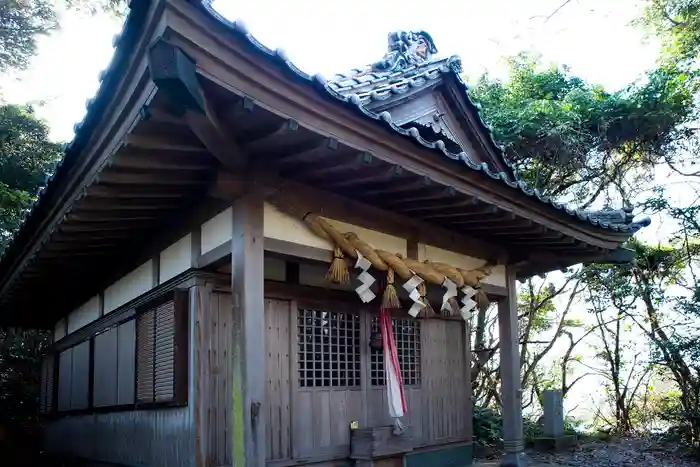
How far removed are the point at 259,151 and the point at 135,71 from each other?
1304 millimetres

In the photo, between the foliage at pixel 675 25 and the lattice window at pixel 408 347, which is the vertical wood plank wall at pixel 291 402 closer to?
the lattice window at pixel 408 347

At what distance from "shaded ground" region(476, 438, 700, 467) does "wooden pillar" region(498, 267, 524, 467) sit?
1.10 metres

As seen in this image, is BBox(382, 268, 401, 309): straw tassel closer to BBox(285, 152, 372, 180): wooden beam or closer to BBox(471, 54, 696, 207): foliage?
BBox(285, 152, 372, 180): wooden beam

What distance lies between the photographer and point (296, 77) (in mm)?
3922

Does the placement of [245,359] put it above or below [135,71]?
below

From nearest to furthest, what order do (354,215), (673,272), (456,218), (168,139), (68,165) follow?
1. (168,139)
2. (68,165)
3. (354,215)
4. (456,218)
5. (673,272)

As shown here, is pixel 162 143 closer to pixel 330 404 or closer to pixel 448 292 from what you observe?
pixel 330 404

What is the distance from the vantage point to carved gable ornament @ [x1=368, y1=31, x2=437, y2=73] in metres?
9.66

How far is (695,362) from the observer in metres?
11.5

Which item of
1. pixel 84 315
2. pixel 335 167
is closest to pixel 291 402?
pixel 335 167

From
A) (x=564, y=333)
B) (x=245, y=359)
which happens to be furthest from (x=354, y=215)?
(x=564, y=333)

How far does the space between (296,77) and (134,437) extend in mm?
5116

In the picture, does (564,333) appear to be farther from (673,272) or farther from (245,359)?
(245,359)

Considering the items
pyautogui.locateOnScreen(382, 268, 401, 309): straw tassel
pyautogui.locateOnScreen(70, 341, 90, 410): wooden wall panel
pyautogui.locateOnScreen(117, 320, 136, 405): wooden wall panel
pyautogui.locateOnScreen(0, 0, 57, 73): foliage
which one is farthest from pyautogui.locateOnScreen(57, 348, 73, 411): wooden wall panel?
pyautogui.locateOnScreen(0, 0, 57, 73): foliage
